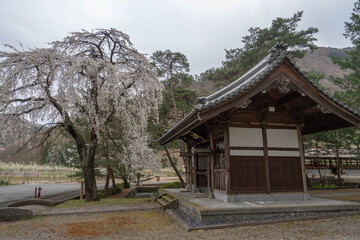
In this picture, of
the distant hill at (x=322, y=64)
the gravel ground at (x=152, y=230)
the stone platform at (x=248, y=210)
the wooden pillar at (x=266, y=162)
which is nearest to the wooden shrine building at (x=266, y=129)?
the wooden pillar at (x=266, y=162)

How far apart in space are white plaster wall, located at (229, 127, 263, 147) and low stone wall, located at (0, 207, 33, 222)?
7674 mm

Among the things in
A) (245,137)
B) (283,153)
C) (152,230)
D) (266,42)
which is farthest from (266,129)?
(266,42)

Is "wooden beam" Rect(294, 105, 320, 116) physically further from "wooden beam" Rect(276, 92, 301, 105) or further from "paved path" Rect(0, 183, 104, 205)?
"paved path" Rect(0, 183, 104, 205)

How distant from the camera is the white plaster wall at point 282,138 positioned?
28.4ft

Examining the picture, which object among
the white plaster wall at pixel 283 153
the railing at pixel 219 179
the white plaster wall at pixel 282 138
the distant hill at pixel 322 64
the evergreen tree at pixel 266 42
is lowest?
the railing at pixel 219 179

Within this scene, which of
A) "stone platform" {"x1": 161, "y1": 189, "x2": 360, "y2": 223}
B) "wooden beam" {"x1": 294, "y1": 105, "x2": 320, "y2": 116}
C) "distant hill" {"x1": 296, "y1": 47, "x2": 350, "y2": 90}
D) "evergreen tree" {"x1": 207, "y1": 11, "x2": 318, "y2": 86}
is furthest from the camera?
"distant hill" {"x1": 296, "y1": 47, "x2": 350, "y2": 90}

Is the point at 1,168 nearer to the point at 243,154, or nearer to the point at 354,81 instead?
the point at 243,154

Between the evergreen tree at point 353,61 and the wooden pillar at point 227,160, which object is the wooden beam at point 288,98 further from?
the evergreen tree at point 353,61

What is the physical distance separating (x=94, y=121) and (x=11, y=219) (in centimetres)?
521

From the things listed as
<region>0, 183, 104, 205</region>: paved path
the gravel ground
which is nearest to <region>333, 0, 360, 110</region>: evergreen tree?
the gravel ground

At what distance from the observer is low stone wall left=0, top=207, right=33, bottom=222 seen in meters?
8.09

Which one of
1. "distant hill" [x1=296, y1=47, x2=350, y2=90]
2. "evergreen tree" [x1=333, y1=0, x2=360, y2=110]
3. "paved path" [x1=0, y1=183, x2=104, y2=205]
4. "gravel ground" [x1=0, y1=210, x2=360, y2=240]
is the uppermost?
"distant hill" [x1=296, y1=47, x2=350, y2=90]

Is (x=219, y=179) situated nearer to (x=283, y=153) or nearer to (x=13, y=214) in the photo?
(x=283, y=153)

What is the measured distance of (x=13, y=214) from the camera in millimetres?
8156
